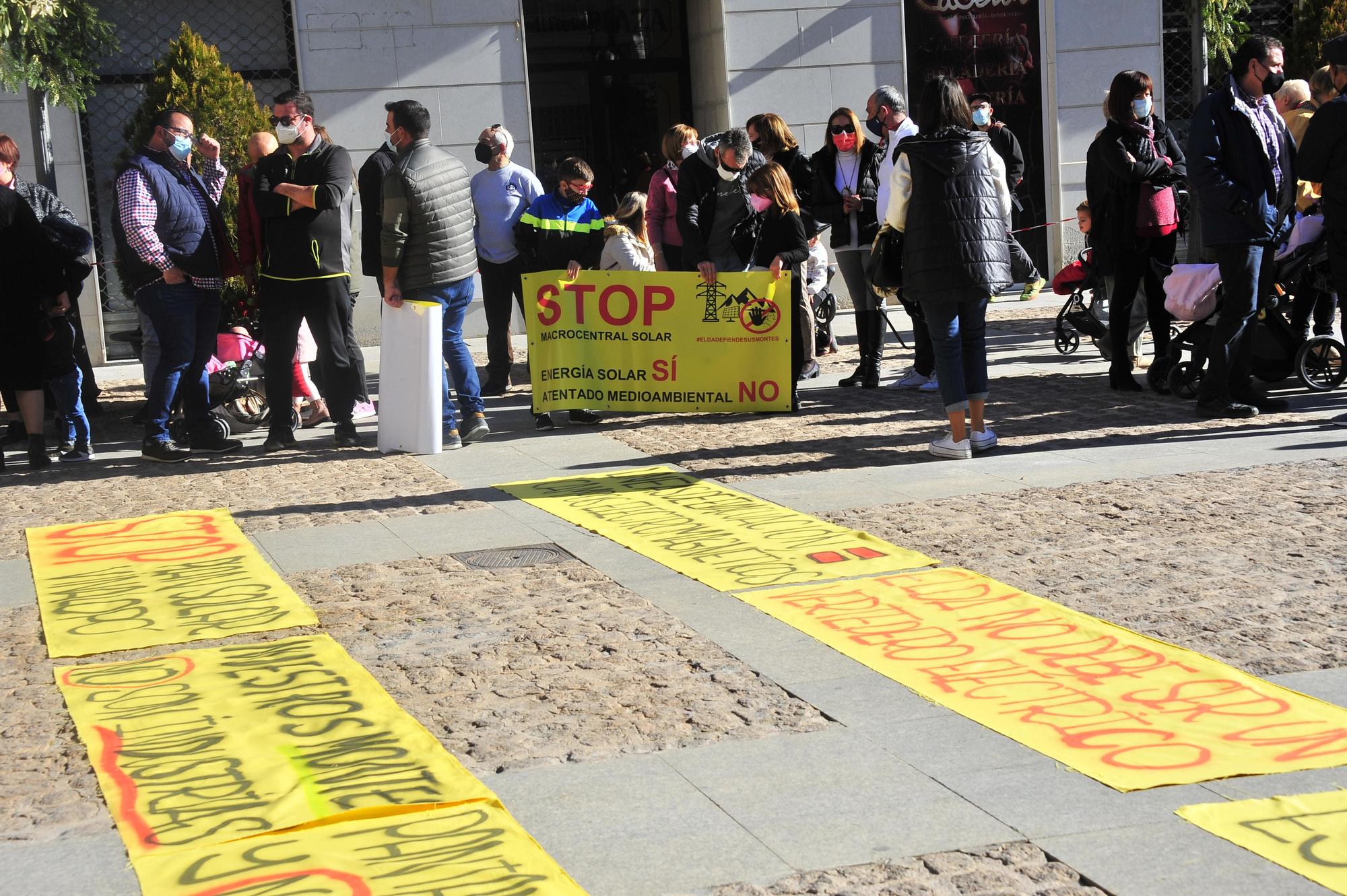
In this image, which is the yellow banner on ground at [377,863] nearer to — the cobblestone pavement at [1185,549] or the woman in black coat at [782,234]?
the cobblestone pavement at [1185,549]

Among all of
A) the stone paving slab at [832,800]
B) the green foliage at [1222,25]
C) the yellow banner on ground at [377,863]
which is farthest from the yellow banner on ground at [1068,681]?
the green foliage at [1222,25]

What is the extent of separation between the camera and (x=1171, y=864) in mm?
3207

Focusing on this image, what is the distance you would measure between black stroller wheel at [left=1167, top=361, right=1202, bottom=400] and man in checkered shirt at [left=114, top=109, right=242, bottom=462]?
5706mm

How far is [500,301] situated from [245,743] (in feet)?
24.6


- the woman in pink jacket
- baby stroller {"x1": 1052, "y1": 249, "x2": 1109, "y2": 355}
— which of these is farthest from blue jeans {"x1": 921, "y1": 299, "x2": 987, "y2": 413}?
the woman in pink jacket

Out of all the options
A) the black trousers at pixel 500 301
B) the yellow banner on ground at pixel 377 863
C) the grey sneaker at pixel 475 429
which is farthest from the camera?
the black trousers at pixel 500 301

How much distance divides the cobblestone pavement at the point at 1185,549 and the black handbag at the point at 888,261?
164 cm

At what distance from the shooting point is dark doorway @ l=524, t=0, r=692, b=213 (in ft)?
55.3

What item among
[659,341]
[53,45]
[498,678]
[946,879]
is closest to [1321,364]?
[659,341]

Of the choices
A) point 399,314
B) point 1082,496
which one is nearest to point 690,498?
point 1082,496

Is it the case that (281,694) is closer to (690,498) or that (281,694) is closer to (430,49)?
(690,498)

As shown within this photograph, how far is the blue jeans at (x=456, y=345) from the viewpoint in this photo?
358 inches

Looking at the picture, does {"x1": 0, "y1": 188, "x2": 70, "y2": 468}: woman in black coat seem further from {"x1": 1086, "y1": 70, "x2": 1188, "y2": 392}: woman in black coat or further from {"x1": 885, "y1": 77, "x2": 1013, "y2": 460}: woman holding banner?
Answer: {"x1": 1086, "y1": 70, "x2": 1188, "y2": 392}: woman in black coat

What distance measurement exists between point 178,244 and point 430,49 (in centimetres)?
709
